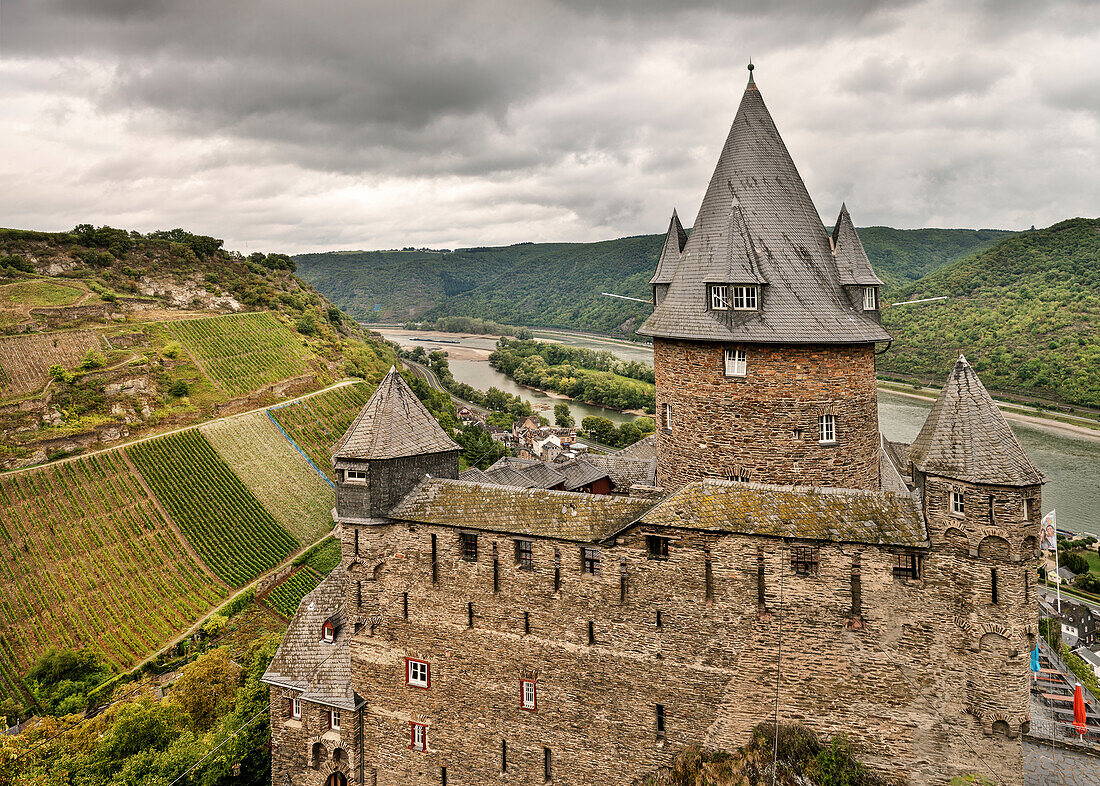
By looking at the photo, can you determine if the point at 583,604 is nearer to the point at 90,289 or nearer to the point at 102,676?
the point at 102,676

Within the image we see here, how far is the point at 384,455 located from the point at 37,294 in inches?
3429

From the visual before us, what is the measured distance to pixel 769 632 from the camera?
1534 centimetres

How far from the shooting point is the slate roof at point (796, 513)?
→ 1452cm

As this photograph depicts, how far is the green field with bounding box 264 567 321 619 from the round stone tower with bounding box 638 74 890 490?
41.5 metres

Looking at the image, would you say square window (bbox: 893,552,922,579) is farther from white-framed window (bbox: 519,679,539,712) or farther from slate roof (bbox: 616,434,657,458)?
slate roof (bbox: 616,434,657,458)

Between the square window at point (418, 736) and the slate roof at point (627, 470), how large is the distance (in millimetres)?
12601

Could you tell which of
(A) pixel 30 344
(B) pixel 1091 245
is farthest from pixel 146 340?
(B) pixel 1091 245

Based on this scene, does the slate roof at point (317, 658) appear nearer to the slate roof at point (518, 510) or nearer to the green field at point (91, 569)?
the slate roof at point (518, 510)

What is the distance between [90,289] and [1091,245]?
163682 millimetres

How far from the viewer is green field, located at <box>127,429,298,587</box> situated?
5638 cm

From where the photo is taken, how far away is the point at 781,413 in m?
18.0

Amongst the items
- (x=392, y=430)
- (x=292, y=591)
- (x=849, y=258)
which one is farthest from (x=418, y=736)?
(x=292, y=591)

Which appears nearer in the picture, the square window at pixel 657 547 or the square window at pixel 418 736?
the square window at pixel 657 547

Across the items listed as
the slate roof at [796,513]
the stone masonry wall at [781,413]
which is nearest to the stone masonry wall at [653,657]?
the slate roof at [796,513]
